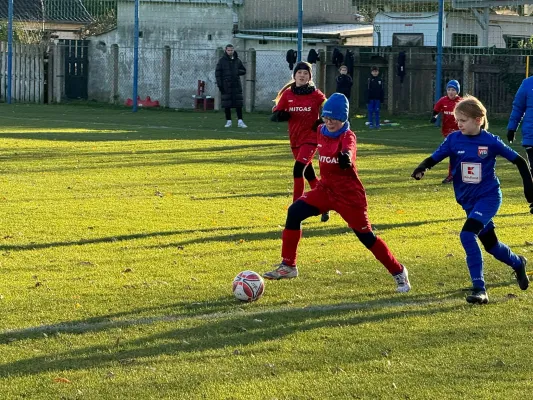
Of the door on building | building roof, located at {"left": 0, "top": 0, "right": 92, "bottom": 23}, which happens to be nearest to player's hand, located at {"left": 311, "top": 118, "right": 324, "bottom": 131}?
the door on building

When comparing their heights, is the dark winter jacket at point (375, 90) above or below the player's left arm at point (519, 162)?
above

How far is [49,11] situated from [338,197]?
4854cm

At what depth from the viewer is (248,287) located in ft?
26.7

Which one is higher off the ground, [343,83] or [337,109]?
[343,83]

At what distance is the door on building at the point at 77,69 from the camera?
132 ft

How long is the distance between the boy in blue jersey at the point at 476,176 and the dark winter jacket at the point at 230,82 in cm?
2048

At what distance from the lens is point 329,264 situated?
32.1 feet

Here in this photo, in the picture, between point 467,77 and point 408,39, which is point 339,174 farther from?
point 408,39

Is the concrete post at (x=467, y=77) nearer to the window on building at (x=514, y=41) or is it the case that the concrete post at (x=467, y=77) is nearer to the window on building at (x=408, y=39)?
the window on building at (x=514, y=41)

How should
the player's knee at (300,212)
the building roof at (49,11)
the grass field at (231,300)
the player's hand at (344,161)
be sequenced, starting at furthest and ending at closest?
the building roof at (49,11), the player's knee at (300,212), the player's hand at (344,161), the grass field at (231,300)

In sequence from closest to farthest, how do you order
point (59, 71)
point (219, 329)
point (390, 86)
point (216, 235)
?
point (219, 329) → point (216, 235) → point (390, 86) → point (59, 71)

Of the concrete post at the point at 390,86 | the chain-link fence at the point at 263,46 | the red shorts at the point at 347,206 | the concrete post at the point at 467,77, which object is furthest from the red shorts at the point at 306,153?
the concrete post at the point at 390,86

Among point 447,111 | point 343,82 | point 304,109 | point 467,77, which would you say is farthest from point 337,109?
point 467,77

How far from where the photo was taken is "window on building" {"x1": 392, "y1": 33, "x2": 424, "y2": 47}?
121 ft
